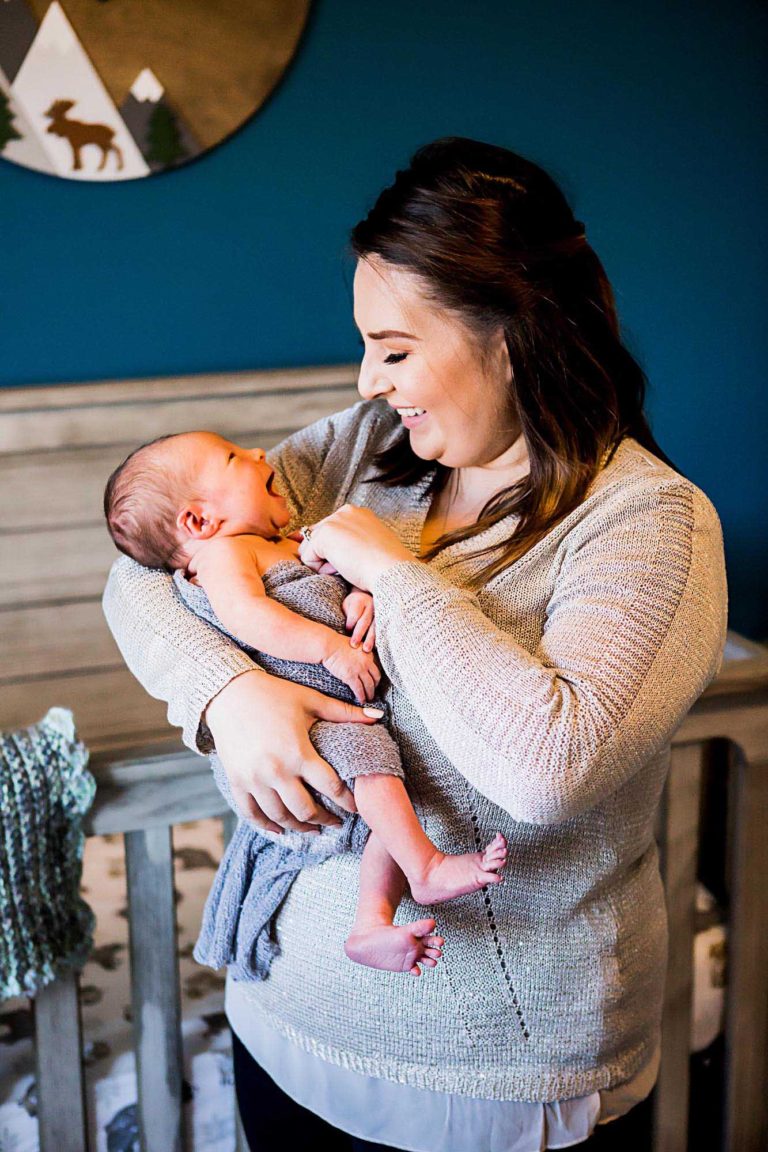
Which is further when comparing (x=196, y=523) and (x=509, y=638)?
(x=196, y=523)

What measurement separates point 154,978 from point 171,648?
1.75 ft

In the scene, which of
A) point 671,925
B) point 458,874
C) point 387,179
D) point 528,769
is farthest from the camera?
point 387,179

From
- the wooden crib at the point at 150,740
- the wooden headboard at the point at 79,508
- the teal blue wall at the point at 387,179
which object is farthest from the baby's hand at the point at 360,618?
the teal blue wall at the point at 387,179

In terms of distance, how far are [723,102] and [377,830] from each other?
8.06 feet

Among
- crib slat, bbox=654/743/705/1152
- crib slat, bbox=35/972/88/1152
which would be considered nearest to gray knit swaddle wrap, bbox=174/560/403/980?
crib slat, bbox=35/972/88/1152

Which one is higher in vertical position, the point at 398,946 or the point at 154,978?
the point at 398,946

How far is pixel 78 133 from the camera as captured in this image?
246 cm

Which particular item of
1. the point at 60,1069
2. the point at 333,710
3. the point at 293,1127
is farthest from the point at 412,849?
the point at 60,1069

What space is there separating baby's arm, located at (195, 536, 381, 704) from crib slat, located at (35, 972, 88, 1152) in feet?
1.89

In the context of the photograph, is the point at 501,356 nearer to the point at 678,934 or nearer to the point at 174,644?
the point at 174,644

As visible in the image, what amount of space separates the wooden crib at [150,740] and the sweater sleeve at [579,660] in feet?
1.76

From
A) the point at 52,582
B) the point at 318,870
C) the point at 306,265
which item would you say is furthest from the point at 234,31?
the point at 318,870

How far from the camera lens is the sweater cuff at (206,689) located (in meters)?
1.17

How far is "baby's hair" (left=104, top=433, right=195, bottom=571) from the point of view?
1358 mm
